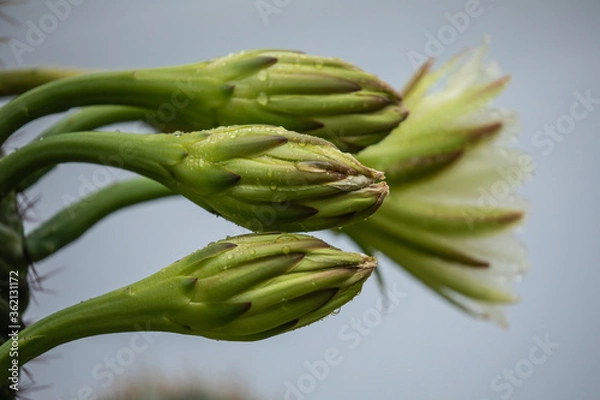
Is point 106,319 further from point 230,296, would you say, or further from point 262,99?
point 262,99

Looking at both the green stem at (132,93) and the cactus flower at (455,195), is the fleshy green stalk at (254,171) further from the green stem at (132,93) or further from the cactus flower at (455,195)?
the cactus flower at (455,195)

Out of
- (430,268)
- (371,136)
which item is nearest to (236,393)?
(430,268)

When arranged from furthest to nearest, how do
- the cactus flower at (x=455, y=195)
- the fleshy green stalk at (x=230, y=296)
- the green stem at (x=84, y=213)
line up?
the cactus flower at (x=455, y=195) → the green stem at (x=84, y=213) → the fleshy green stalk at (x=230, y=296)

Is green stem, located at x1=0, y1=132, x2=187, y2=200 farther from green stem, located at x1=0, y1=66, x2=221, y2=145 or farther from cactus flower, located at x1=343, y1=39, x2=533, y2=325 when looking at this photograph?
cactus flower, located at x1=343, y1=39, x2=533, y2=325

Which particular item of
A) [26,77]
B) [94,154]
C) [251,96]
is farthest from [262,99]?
[26,77]

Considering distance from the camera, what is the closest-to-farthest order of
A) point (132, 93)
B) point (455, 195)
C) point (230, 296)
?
point (230, 296)
point (132, 93)
point (455, 195)

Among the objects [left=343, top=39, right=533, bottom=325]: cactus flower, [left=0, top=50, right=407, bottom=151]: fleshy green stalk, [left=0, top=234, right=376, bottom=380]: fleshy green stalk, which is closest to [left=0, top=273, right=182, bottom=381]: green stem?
[left=0, top=234, right=376, bottom=380]: fleshy green stalk

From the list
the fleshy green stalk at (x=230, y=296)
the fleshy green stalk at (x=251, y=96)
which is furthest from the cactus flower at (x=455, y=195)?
the fleshy green stalk at (x=230, y=296)
